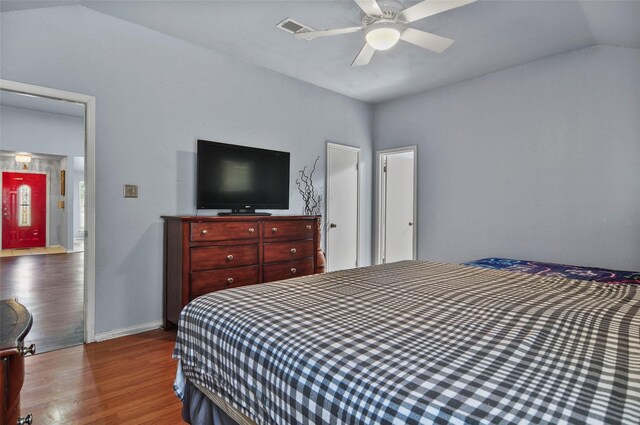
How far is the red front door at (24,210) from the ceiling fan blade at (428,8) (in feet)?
27.3

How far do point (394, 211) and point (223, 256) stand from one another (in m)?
3.13

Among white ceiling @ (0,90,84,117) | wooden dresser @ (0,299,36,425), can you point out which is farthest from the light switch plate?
white ceiling @ (0,90,84,117)

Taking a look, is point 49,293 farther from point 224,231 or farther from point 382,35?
point 382,35

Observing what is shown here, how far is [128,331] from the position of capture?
3.01 meters

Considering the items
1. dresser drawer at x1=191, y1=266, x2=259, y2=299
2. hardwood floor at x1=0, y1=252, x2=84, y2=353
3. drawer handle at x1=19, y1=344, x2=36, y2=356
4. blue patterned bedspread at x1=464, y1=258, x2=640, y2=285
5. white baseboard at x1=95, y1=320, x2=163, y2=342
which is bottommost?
white baseboard at x1=95, y1=320, x2=163, y2=342

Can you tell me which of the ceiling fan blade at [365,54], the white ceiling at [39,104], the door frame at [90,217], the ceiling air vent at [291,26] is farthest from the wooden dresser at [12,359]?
the white ceiling at [39,104]

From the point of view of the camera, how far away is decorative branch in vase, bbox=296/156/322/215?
4.46 metres

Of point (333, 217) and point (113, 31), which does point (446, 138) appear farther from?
point (113, 31)

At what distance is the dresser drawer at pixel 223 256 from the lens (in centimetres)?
290

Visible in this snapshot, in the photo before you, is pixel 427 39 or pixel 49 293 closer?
pixel 427 39

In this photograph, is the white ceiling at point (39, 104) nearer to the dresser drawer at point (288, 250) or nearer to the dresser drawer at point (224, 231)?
the dresser drawer at point (224, 231)

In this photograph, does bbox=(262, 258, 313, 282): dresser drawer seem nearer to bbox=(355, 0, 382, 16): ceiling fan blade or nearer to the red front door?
bbox=(355, 0, 382, 16): ceiling fan blade

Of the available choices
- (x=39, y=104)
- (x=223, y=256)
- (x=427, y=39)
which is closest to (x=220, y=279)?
(x=223, y=256)

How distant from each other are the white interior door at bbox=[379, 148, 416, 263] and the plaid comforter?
3.64 metres
